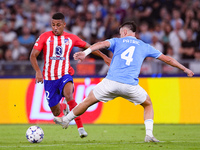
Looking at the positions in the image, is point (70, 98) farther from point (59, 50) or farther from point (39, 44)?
point (39, 44)

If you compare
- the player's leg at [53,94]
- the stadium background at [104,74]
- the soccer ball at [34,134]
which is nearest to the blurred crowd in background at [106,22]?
the stadium background at [104,74]

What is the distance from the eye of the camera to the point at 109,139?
847 centimetres

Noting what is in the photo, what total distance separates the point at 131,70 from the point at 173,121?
16.7 ft

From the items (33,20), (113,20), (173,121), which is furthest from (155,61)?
(33,20)

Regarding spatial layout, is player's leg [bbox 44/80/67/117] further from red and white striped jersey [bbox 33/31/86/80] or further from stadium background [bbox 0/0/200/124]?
stadium background [bbox 0/0/200/124]

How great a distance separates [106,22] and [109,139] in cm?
798

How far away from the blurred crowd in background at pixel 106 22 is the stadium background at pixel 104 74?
0.12 feet

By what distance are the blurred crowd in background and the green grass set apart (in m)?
4.12

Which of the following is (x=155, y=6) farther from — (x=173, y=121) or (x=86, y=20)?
(x=173, y=121)

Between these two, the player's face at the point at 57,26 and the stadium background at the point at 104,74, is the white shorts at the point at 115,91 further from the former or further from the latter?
the stadium background at the point at 104,74

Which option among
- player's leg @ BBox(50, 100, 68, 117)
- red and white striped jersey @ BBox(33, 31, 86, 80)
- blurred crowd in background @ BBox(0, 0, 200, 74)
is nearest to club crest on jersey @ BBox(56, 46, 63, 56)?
red and white striped jersey @ BBox(33, 31, 86, 80)

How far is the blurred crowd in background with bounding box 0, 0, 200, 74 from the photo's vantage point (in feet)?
49.1

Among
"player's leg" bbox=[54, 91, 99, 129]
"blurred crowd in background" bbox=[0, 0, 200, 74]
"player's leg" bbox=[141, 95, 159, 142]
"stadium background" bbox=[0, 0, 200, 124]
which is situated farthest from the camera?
"blurred crowd in background" bbox=[0, 0, 200, 74]

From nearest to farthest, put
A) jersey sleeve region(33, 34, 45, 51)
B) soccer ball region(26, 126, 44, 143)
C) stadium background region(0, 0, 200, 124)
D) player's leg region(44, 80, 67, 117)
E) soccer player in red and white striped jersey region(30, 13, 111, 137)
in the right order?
1. soccer ball region(26, 126, 44, 143)
2. jersey sleeve region(33, 34, 45, 51)
3. soccer player in red and white striped jersey region(30, 13, 111, 137)
4. player's leg region(44, 80, 67, 117)
5. stadium background region(0, 0, 200, 124)
